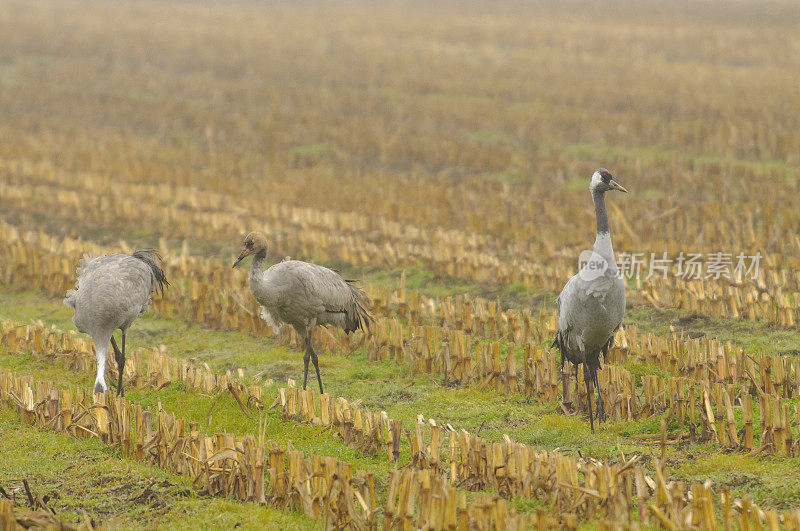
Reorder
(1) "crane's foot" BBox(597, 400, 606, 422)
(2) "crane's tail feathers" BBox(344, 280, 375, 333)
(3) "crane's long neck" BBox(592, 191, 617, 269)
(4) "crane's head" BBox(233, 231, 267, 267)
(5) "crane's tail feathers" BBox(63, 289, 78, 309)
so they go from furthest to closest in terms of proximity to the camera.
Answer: (2) "crane's tail feathers" BBox(344, 280, 375, 333), (5) "crane's tail feathers" BBox(63, 289, 78, 309), (4) "crane's head" BBox(233, 231, 267, 267), (1) "crane's foot" BBox(597, 400, 606, 422), (3) "crane's long neck" BBox(592, 191, 617, 269)

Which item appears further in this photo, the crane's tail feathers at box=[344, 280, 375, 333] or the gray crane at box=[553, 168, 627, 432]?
the crane's tail feathers at box=[344, 280, 375, 333]

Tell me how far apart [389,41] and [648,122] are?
59.2 feet

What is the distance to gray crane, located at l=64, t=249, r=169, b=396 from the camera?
9539 millimetres

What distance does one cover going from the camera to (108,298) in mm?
9609

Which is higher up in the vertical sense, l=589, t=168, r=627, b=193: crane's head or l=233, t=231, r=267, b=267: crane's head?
l=589, t=168, r=627, b=193: crane's head

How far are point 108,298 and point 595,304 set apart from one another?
4.92 meters

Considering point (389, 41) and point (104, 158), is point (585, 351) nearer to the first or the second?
point (104, 158)

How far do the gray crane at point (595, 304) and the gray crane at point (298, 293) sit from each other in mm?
2641

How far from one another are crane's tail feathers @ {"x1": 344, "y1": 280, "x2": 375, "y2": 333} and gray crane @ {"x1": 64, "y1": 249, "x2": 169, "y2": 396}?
7.62 feet

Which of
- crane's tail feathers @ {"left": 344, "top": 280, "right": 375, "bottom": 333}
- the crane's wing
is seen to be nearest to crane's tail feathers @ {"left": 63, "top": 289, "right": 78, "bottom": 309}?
the crane's wing

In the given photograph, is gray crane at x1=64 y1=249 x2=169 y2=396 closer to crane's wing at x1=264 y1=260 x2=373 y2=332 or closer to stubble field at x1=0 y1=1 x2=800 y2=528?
stubble field at x1=0 y1=1 x2=800 y2=528

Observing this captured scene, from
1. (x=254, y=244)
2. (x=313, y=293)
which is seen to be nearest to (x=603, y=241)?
→ (x=313, y=293)

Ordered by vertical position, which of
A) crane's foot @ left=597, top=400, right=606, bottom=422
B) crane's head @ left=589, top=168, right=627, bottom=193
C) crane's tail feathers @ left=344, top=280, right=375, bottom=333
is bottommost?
crane's foot @ left=597, top=400, right=606, bottom=422

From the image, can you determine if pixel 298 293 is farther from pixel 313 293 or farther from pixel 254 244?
pixel 254 244
